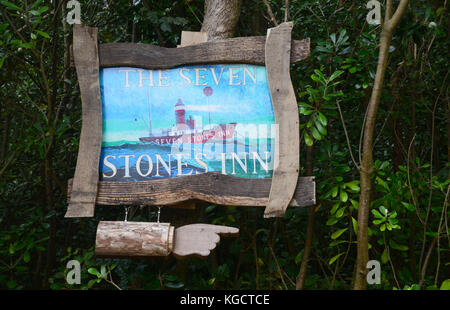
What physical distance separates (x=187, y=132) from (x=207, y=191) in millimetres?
305

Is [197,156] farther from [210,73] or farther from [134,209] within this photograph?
[134,209]

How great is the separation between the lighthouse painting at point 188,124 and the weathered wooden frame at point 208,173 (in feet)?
0.14

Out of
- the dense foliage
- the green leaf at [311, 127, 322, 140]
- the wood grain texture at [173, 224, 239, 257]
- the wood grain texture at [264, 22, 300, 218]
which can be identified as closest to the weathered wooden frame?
the wood grain texture at [264, 22, 300, 218]

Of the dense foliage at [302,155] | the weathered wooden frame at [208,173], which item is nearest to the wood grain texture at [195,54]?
the weathered wooden frame at [208,173]

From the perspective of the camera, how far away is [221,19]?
297cm

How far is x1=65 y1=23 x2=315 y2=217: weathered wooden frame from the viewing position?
2480 mm

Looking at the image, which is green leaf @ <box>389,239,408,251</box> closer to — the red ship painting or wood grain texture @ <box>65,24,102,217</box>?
the red ship painting

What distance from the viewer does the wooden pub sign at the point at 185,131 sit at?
2479mm

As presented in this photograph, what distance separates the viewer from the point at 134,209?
387 cm

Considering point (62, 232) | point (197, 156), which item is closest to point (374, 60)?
point (197, 156)

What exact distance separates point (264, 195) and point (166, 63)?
0.82 meters

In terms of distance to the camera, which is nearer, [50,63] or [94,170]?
[94,170]

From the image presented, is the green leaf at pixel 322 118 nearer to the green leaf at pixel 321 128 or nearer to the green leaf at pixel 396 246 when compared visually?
the green leaf at pixel 321 128
